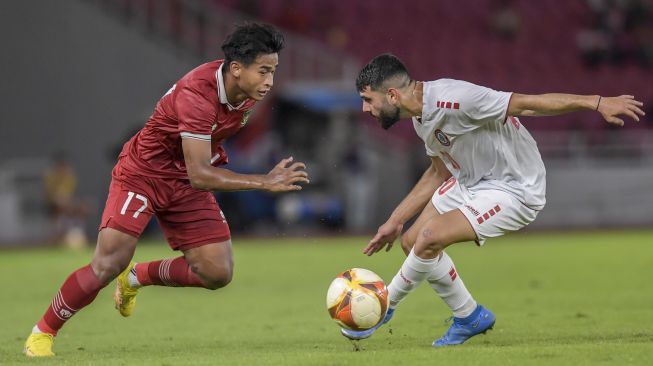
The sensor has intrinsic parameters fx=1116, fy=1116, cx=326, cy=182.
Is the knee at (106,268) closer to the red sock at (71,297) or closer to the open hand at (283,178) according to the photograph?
the red sock at (71,297)

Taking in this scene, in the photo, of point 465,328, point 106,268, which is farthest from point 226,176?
point 465,328

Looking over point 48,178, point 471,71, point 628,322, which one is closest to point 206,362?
point 628,322

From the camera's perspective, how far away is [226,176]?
304 inches

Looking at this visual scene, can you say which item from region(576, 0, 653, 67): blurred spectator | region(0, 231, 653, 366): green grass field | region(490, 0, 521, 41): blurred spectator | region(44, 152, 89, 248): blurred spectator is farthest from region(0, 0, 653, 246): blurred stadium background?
region(0, 231, 653, 366): green grass field

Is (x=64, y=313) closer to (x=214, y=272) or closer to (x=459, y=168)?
(x=214, y=272)

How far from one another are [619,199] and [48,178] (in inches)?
494

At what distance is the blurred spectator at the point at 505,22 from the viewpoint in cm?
2933

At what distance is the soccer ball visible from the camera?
25.3 ft

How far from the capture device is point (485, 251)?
19.0 metres

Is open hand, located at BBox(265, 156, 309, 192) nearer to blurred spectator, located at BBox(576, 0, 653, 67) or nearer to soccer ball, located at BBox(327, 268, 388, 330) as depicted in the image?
soccer ball, located at BBox(327, 268, 388, 330)

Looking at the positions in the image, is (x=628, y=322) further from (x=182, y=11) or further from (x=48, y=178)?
(x=182, y=11)

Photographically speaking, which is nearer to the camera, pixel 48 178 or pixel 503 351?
pixel 503 351

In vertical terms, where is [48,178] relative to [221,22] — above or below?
below

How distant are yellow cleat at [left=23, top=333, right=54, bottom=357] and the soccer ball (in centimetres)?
208
